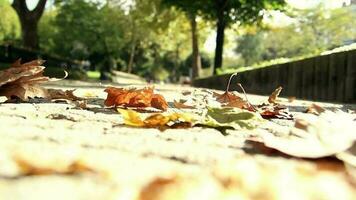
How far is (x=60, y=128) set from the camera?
2004 mm

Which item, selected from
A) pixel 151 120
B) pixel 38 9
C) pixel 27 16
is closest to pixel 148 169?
pixel 151 120

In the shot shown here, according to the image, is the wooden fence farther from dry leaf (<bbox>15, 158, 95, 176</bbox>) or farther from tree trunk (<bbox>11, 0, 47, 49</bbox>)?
tree trunk (<bbox>11, 0, 47, 49</bbox>)

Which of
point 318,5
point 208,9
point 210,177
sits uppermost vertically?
point 318,5

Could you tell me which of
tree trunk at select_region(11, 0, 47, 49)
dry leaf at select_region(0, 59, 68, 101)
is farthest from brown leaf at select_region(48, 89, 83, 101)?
tree trunk at select_region(11, 0, 47, 49)

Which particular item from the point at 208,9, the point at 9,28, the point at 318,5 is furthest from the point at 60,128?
the point at 9,28

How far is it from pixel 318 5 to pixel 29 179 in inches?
1887

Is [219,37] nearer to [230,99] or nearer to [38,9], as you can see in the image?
[38,9]

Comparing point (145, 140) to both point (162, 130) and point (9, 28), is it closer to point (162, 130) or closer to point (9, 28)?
point (162, 130)

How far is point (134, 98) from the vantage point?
10.6 ft

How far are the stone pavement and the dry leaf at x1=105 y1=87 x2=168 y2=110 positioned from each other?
1.26 m

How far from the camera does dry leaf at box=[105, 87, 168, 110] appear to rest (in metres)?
3.22

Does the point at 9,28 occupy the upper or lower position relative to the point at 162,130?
upper

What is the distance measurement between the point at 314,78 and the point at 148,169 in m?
11.2

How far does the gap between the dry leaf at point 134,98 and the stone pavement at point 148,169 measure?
1264 millimetres
